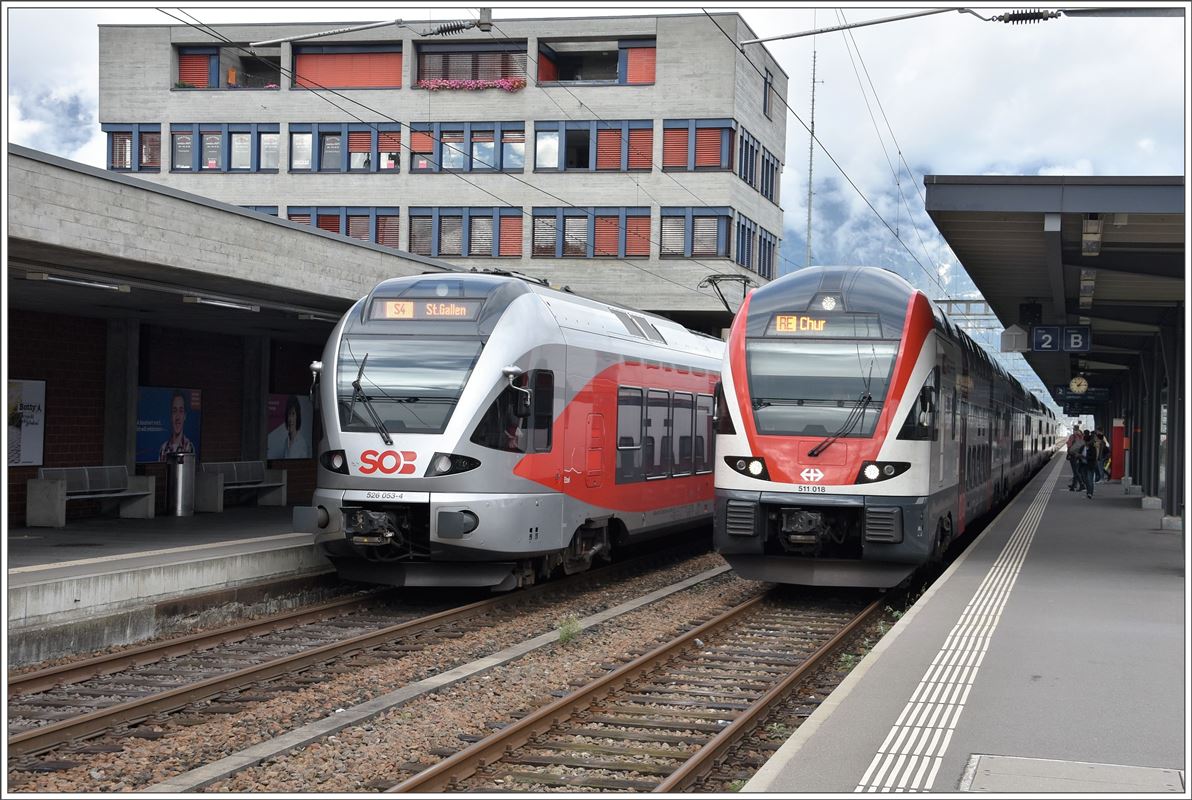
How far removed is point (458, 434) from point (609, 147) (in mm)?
30445

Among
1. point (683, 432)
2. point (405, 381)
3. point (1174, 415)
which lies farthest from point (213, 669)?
point (1174, 415)

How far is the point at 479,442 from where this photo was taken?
12.8 meters

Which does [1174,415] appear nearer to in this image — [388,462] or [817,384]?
[817,384]

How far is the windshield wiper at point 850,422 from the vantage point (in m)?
13.3

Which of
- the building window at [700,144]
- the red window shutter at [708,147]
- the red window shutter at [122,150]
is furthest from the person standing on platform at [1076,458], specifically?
the red window shutter at [122,150]

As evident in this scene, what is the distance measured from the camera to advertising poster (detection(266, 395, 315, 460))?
2393 centimetres

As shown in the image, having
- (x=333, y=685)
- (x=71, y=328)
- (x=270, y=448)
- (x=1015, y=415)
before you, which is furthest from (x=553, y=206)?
(x=333, y=685)

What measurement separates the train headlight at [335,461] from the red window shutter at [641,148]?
29.7 m

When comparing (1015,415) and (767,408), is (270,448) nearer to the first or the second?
(767,408)

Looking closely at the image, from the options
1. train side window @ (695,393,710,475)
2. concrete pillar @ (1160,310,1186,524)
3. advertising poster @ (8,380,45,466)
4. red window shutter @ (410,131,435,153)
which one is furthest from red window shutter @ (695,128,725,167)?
advertising poster @ (8,380,45,466)

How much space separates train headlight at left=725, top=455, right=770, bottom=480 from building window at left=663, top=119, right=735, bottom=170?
94.5 feet

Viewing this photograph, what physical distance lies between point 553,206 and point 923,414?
97.9 ft

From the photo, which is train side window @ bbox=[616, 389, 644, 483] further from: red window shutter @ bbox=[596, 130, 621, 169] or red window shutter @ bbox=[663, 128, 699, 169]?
red window shutter @ bbox=[596, 130, 621, 169]

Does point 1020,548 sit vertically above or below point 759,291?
below
